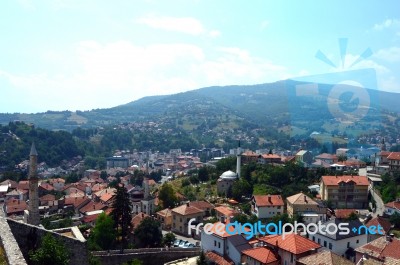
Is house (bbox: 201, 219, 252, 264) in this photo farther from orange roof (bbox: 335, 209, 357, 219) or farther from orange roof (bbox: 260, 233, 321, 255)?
orange roof (bbox: 335, 209, 357, 219)

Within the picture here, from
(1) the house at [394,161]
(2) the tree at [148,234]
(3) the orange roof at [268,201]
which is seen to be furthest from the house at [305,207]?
(1) the house at [394,161]

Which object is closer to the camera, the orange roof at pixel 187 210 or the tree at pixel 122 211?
the tree at pixel 122 211

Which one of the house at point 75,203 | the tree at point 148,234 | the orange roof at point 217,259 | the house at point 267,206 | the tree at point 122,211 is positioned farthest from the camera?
the house at point 75,203

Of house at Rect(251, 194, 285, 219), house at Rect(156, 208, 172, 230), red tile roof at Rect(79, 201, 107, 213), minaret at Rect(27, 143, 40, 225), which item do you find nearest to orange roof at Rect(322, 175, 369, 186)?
house at Rect(251, 194, 285, 219)

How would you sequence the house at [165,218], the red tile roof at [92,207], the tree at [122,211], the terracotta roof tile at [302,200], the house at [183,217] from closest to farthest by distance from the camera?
the tree at [122,211] < the house at [183,217] < the terracotta roof tile at [302,200] < the house at [165,218] < the red tile roof at [92,207]

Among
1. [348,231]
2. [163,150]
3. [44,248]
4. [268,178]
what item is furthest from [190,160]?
[44,248]

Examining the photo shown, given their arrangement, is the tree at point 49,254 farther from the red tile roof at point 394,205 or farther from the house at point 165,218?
the red tile roof at point 394,205

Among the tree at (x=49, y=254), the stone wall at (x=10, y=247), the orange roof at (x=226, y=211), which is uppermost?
the stone wall at (x=10, y=247)
